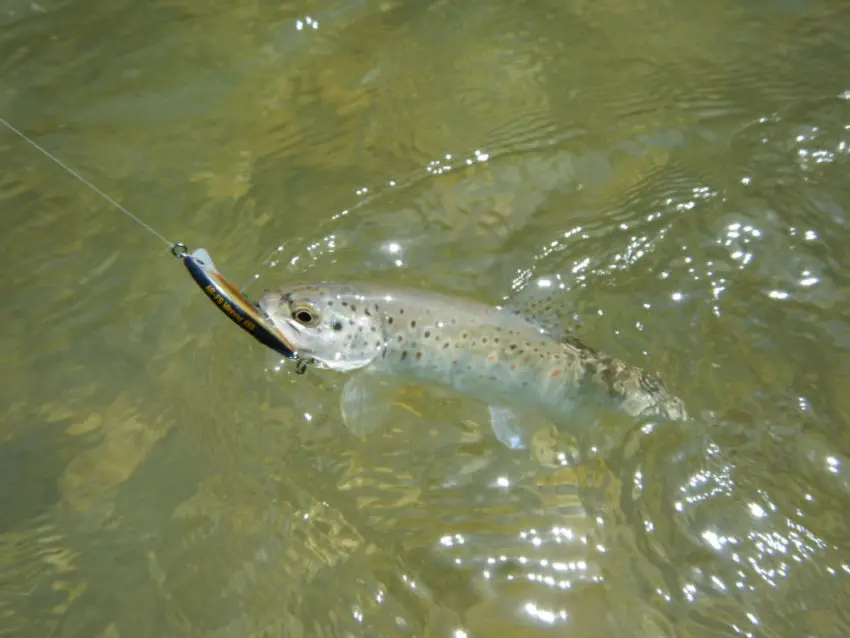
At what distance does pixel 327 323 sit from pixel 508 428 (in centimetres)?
119

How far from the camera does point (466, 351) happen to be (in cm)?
397

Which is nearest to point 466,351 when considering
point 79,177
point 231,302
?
point 231,302

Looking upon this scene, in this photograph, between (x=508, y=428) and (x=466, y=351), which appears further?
(x=508, y=428)

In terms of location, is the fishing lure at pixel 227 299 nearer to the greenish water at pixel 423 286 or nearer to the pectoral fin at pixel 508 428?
the greenish water at pixel 423 286

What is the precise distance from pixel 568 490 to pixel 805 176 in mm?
2764

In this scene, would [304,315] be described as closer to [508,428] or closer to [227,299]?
[227,299]

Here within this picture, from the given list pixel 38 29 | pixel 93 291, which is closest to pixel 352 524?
pixel 93 291

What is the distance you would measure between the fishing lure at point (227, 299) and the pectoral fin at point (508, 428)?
1.29m

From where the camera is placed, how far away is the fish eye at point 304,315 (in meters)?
3.92

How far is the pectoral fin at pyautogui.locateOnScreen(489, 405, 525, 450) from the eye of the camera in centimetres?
414

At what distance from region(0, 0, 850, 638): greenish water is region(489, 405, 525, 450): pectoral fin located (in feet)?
0.27

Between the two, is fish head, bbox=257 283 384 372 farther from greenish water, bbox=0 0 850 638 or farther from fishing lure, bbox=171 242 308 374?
greenish water, bbox=0 0 850 638

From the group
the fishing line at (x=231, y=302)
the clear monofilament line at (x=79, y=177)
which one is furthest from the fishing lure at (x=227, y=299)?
the clear monofilament line at (x=79, y=177)

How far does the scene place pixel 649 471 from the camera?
3.99m
